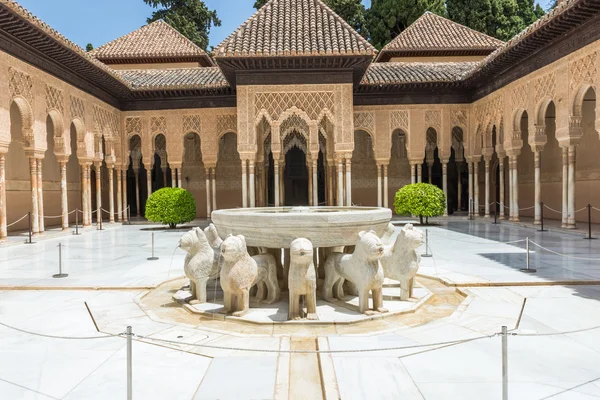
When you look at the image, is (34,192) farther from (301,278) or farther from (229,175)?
(301,278)

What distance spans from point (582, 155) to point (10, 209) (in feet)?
67.2

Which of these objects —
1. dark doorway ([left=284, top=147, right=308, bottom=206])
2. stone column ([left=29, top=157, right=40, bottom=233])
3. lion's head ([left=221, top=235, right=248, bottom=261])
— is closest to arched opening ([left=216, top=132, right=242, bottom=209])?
dark doorway ([left=284, top=147, right=308, bottom=206])

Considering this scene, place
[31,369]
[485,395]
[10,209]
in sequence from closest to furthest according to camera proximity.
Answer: [485,395], [31,369], [10,209]

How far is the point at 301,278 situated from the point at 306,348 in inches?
32.7

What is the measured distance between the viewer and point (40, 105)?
44.7 ft

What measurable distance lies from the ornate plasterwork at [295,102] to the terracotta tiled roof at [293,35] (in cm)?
180

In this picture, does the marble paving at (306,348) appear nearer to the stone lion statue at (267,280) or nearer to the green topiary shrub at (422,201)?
the stone lion statue at (267,280)

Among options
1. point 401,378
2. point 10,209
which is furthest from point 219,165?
point 401,378

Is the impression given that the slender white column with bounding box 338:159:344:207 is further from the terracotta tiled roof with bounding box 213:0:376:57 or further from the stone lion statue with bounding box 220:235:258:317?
the stone lion statue with bounding box 220:235:258:317

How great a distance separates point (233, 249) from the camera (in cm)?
458

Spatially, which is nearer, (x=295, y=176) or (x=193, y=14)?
(x=295, y=176)

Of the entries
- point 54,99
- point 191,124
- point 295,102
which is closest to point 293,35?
point 295,102

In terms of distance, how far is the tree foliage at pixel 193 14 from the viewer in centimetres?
3409

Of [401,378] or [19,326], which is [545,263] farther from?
[19,326]
